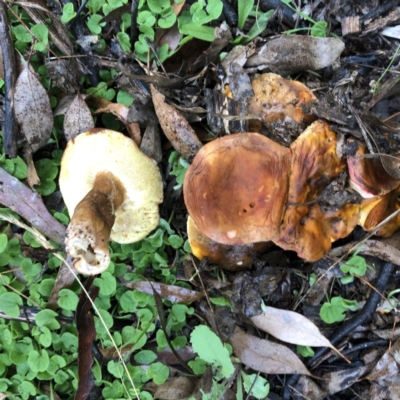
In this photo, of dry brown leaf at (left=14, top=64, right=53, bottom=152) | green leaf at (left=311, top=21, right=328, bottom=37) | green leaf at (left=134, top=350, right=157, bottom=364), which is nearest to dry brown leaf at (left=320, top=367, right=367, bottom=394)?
green leaf at (left=134, top=350, right=157, bottom=364)

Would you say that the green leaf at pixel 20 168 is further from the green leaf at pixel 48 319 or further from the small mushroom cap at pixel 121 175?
the green leaf at pixel 48 319

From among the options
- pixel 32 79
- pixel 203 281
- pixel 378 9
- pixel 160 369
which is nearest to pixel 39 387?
pixel 160 369

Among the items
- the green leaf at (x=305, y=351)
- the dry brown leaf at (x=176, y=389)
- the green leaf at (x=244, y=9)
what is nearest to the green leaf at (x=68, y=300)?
the dry brown leaf at (x=176, y=389)

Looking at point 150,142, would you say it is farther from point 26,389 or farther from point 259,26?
point 26,389

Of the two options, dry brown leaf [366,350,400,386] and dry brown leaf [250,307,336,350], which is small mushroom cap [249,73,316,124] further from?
dry brown leaf [366,350,400,386]

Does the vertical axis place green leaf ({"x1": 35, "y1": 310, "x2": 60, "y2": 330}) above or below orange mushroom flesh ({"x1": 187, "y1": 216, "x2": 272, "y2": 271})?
below

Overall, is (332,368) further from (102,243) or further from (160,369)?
(102,243)
